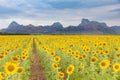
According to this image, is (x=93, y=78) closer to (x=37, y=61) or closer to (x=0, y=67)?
(x=0, y=67)

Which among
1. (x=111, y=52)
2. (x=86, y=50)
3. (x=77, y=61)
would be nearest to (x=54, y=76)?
(x=77, y=61)

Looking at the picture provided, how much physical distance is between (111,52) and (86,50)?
9.65ft

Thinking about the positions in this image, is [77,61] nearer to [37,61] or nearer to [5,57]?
[5,57]

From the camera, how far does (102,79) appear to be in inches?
234

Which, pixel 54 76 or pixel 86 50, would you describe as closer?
pixel 54 76

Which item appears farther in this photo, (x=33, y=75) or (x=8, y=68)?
(x=33, y=75)

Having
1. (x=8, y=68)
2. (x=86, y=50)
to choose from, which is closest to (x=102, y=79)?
(x=8, y=68)

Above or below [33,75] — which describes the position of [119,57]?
above

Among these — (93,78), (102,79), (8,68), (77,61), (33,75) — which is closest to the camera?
(102,79)

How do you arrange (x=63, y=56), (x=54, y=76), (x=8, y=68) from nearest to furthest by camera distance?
(x=8, y=68)
(x=54, y=76)
(x=63, y=56)

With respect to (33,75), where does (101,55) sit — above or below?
above

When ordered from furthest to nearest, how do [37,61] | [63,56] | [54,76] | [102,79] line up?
[37,61], [63,56], [54,76], [102,79]

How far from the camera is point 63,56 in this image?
12711mm

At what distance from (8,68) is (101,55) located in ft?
17.5
